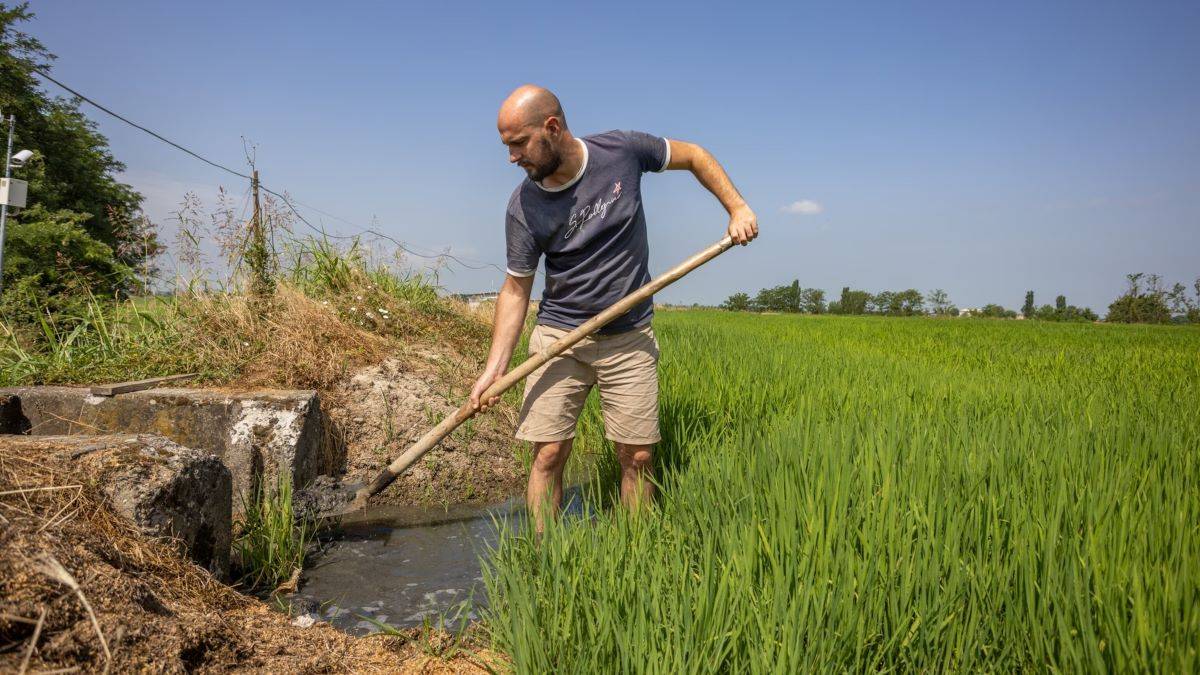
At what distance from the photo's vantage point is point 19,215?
14.5 metres

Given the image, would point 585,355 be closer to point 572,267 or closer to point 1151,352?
point 572,267

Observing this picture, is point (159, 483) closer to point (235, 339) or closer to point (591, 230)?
point (591, 230)

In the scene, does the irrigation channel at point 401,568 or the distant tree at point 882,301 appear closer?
the irrigation channel at point 401,568

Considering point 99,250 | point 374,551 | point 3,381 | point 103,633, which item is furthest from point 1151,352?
point 99,250

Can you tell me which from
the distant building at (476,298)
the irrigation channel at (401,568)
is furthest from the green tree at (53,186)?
the irrigation channel at (401,568)

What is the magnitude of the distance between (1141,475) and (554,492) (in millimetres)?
2231

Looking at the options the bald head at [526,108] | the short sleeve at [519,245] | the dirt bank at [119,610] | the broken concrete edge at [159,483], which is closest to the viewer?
the dirt bank at [119,610]

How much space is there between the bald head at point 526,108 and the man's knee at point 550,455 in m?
A: 1.26

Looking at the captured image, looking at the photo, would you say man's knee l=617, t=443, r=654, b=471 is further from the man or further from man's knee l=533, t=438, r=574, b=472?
man's knee l=533, t=438, r=574, b=472

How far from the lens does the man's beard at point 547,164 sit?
98.0 inches

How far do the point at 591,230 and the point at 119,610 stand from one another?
73.0 inches

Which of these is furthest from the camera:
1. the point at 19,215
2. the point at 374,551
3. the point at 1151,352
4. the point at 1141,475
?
the point at 19,215

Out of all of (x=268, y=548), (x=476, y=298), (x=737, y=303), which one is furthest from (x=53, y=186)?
Answer: (x=737, y=303)

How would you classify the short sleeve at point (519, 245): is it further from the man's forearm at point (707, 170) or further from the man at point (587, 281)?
the man's forearm at point (707, 170)
